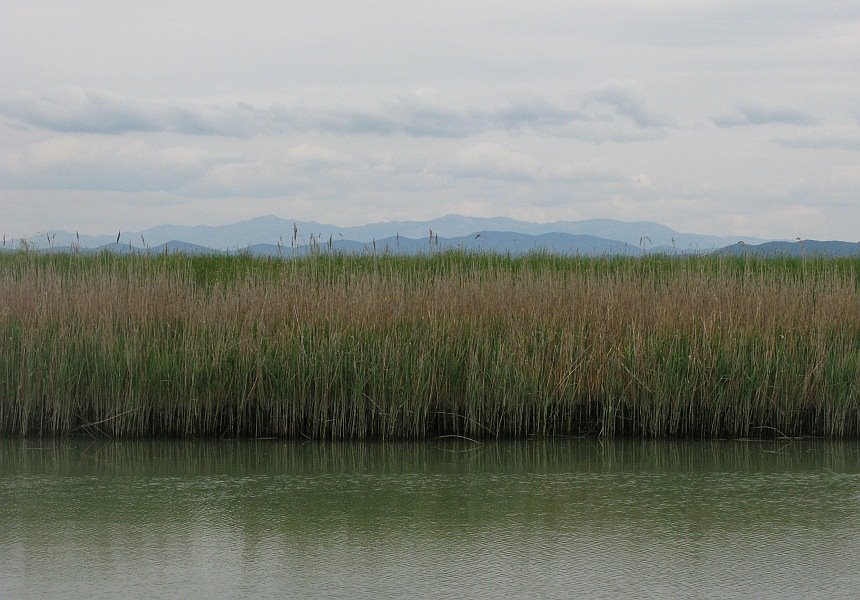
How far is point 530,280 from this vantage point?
6781 millimetres

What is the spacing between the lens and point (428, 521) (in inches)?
143

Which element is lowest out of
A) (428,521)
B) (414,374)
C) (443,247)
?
(428,521)

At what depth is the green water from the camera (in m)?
2.95

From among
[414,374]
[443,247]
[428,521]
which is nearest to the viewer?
[428,521]

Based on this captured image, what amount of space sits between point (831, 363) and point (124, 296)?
15.0ft

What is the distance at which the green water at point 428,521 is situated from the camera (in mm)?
2953

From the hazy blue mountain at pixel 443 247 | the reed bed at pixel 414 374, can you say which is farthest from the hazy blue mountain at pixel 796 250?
the reed bed at pixel 414 374

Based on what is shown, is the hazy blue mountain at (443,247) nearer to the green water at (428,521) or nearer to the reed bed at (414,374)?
the reed bed at (414,374)

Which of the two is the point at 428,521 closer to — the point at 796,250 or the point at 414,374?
the point at 414,374

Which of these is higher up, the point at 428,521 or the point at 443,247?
the point at 443,247

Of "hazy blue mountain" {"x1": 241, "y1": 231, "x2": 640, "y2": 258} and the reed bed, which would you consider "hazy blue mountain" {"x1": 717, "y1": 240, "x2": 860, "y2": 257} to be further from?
the reed bed

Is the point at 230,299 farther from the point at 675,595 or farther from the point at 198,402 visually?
the point at 675,595

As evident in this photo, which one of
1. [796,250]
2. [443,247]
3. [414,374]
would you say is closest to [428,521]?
[414,374]

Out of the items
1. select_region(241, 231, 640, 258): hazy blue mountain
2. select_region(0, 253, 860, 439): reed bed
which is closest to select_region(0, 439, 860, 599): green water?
select_region(0, 253, 860, 439): reed bed
